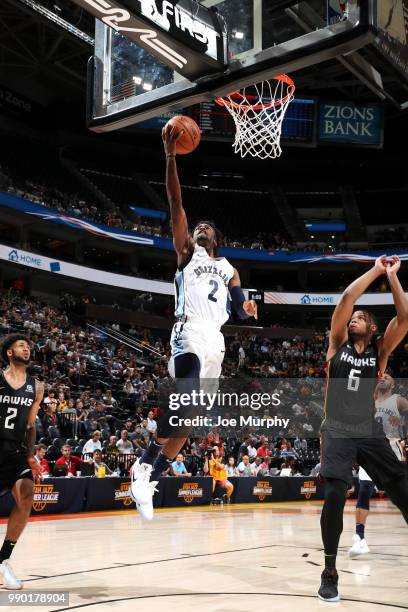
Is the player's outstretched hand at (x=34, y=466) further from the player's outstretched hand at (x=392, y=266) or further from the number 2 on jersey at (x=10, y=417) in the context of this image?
the player's outstretched hand at (x=392, y=266)

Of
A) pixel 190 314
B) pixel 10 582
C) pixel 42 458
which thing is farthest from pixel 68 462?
pixel 190 314

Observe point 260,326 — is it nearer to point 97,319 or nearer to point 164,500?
point 97,319

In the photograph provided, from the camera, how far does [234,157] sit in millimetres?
35125

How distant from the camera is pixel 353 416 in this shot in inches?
208

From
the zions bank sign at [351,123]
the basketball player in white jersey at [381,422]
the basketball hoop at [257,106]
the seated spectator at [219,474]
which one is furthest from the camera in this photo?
the zions bank sign at [351,123]

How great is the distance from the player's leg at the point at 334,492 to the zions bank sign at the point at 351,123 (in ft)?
64.4

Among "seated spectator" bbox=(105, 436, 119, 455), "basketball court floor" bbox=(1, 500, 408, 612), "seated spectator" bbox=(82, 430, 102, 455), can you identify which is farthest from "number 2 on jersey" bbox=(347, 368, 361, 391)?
"seated spectator" bbox=(105, 436, 119, 455)

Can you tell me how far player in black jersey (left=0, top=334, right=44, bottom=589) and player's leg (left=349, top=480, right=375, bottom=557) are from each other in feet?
12.3

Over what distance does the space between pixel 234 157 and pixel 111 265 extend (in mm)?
8081

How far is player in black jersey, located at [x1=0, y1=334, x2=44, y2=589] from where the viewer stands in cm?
558

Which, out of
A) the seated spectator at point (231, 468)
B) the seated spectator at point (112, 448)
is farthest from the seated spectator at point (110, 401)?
the seated spectator at point (112, 448)

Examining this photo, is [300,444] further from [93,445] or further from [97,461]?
[97,461]

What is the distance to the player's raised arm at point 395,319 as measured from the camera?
514 centimetres

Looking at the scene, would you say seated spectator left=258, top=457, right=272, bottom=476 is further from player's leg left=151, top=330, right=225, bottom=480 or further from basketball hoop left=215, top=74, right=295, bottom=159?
player's leg left=151, top=330, right=225, bottom=480
